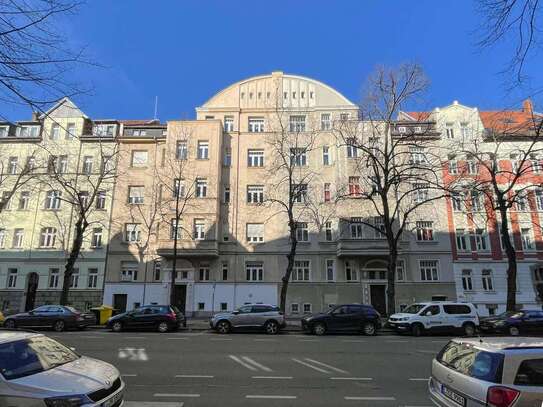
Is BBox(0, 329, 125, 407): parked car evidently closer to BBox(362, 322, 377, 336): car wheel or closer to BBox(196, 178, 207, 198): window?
BBox(362, 322, 377, 336): car wheel

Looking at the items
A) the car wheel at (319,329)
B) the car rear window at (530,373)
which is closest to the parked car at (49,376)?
the car rear window at (530,373)

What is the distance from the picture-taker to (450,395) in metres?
5.30

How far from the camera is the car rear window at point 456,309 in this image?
20.4 m

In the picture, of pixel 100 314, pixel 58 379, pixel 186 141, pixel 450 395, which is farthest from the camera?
pixel 186 141

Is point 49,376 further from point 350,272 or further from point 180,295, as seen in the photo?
point 350,272

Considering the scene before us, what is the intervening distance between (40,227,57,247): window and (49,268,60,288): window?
2.18m

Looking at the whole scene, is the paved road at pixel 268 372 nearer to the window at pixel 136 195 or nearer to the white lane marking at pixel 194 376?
the white lane marking at pixel 194 376

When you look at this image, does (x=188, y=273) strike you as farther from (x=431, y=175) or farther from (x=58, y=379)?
(x=58, y=379)

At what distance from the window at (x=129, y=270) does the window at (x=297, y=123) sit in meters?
18.0

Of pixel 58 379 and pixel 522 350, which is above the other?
pixel 522 350

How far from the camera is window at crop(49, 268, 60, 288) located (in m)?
31.1

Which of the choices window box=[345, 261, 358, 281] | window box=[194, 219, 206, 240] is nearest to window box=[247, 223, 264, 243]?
window box=[194, 219, 206, 240]

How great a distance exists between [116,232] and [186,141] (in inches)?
384

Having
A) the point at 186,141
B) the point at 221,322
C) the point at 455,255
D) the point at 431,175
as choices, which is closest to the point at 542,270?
the point at 455,255
